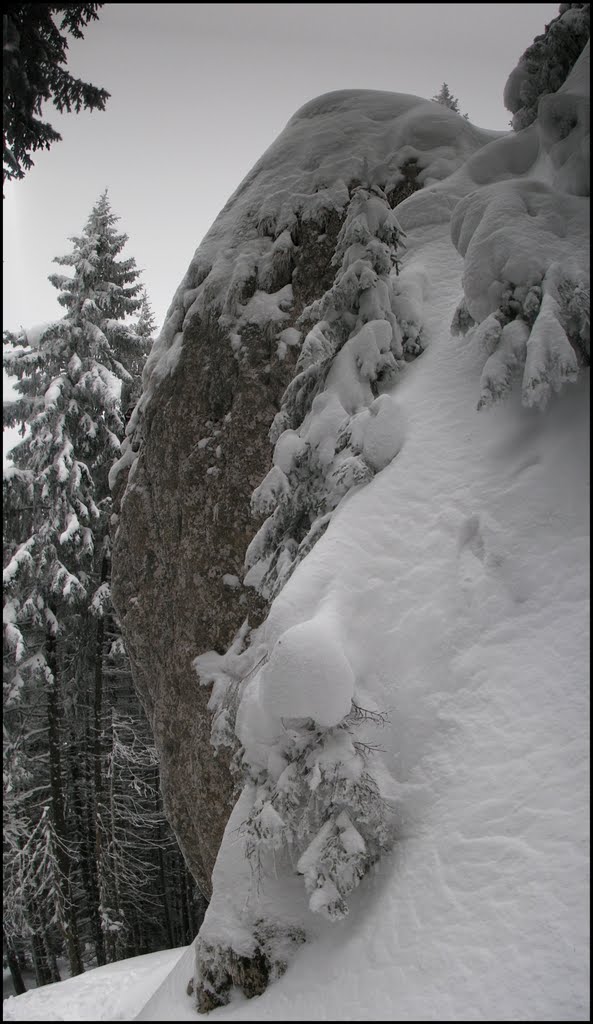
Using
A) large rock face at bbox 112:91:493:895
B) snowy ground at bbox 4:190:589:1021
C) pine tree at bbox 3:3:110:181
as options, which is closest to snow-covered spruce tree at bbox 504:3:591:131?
large rock face at bbox 112:91:493:895

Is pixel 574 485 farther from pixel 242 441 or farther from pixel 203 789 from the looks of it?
pixel 203 789

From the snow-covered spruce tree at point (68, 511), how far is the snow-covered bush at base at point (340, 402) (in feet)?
22.7

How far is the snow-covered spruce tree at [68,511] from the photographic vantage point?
36.8 feet

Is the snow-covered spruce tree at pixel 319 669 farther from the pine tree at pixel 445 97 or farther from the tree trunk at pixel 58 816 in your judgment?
the pine tree at pixel 445 97

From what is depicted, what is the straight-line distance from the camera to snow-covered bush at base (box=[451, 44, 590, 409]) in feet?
11.1

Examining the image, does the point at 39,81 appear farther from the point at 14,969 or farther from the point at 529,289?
the point at 14,969

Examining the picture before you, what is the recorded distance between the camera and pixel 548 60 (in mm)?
5008

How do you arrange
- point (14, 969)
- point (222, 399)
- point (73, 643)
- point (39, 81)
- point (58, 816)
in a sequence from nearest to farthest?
point (39, 81) < point (222, 399) < point (58, 816) < point (73, 643) < point (14, 969)

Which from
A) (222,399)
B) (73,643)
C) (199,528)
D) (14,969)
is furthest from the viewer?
(14,969)

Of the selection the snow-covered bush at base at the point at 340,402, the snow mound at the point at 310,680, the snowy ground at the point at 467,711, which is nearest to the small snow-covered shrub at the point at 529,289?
the snowy ground at the point at 467,711

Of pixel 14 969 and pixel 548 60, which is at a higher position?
pixel 548 60

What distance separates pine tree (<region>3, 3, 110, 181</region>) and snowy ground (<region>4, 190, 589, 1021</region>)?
13.3 feet

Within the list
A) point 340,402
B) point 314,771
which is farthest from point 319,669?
point 340,402

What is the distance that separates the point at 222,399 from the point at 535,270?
431 centimetres
